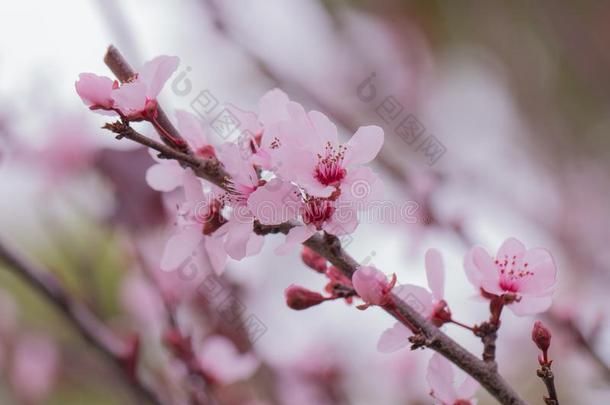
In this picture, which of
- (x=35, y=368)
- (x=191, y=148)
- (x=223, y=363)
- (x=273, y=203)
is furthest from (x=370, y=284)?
(x=35, y=368)

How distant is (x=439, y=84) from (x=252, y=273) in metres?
1.16

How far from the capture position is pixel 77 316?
0.92 meters

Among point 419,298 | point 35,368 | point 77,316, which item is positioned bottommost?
point 35,368

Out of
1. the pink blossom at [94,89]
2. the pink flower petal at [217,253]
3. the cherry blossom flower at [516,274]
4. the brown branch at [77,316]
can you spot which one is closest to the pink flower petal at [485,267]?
the cherry blossom flower at [516,274]

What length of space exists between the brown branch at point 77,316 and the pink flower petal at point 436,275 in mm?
437

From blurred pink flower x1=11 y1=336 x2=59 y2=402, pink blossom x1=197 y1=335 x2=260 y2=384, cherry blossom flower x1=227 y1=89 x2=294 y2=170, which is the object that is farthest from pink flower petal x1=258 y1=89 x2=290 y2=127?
blurred pink flower x1=11 y1=336 x2=59 y2=402

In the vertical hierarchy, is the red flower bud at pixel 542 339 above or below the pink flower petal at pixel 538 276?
below

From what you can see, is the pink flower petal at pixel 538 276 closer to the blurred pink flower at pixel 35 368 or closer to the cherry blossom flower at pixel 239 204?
the cherry blossom flower at pixel 239 204

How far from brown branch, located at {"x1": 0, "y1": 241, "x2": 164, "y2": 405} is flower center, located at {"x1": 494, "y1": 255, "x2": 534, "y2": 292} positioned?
1.63 feet

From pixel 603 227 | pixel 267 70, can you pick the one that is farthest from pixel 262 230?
pixel 603 227

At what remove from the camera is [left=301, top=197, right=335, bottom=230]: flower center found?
561 mm

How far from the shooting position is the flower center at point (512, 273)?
1.96ft

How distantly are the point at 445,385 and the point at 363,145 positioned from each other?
23cm

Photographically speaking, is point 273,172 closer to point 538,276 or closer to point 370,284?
point 370,284
